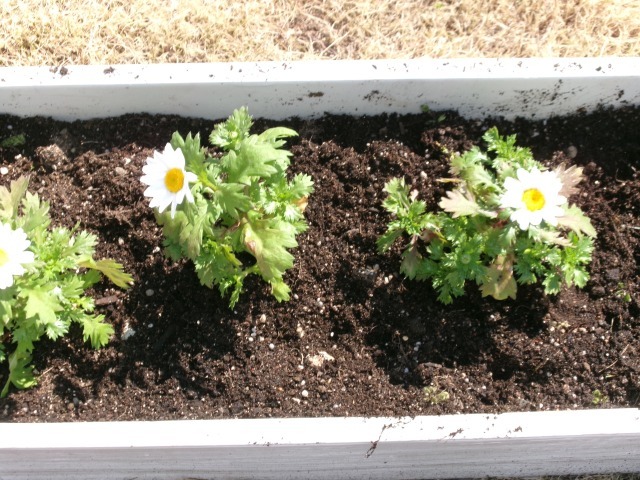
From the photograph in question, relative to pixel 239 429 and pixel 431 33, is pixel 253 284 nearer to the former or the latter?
pixel 239 429

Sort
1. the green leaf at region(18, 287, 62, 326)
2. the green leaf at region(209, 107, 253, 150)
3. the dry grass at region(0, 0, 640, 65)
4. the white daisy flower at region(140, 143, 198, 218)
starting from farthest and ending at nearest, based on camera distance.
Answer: the dry grass at region(0, 0, 640, 65), the green leaf at region(209, 107, 253, 150), the green leaf at region(18, 287, 62, 326), the white daisy flower at region(140, 143, 198, 218)

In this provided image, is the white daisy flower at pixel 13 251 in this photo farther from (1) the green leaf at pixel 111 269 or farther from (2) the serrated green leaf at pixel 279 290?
(2) the serrated green leaf at pixel 279 290

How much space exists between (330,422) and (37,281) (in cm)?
99

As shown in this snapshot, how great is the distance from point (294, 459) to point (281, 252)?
0.73 metres

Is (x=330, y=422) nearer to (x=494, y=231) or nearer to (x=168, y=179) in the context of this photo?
(x=494, y=231)

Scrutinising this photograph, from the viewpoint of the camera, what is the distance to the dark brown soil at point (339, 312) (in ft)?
7.23

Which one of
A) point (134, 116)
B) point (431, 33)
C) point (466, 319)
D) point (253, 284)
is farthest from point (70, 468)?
point (431, 33)

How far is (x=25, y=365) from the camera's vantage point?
2.21 meters

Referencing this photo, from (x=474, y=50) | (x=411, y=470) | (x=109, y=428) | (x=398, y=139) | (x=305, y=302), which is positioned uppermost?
(x=474, y=50)

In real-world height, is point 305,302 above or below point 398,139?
below

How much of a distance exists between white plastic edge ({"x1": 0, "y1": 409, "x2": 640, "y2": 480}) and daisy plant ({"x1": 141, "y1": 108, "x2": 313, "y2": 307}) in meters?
0.45

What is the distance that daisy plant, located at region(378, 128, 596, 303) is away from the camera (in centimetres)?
189

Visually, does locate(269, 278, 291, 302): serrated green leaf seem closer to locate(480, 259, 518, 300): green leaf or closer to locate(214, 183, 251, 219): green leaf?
locate(214, 183, 251, 219): green leaf

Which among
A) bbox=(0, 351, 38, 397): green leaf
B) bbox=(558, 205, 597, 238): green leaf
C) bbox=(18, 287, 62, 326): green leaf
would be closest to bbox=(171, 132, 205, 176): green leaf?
bbox=(18, 287, 62, 326): green leaf
